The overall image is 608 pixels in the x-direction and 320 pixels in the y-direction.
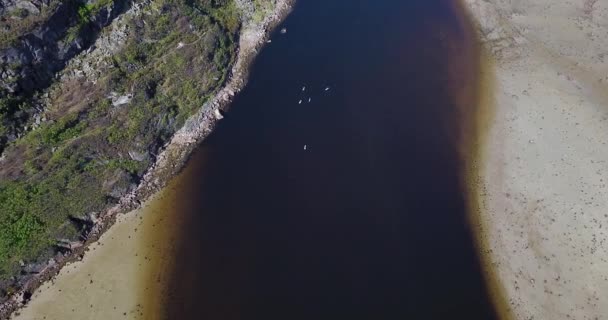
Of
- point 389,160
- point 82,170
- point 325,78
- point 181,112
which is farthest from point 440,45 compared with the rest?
point 82,170

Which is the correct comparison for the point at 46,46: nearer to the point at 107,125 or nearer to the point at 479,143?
the point at 107,125

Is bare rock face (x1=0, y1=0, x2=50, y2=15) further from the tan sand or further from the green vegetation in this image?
the tan sand

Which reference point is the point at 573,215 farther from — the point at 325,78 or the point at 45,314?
the point at 45,314

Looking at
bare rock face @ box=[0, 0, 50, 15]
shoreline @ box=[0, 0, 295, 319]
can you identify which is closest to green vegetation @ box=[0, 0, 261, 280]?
shoreline @ box=[0, 0, 295, 319]

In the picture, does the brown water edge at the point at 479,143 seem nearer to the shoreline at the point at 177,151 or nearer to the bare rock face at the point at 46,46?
the shoreline at the point at 177,151

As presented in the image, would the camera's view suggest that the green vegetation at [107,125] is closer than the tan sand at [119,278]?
No

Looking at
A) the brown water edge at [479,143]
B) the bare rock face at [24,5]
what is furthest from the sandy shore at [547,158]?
the bare rock face at [24,5]

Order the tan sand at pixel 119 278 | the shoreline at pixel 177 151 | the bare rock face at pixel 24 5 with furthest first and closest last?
1. the bare rock face at pixel 24 5
2. the shoreline at pixel 177 151
3. the tan sand at pixel 119 278
